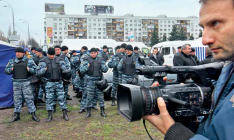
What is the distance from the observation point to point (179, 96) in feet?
4.14

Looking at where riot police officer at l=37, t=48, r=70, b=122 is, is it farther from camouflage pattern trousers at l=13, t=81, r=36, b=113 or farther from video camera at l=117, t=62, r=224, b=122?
video camera at l=117, t=62, r=224, b=122

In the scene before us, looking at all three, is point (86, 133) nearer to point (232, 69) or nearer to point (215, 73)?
point (215, 73)

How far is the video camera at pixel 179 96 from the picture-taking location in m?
1.20

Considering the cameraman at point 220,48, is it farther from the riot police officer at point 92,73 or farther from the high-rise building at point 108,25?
the high-rise building at point 108,25

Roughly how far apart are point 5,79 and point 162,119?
23.1 feet

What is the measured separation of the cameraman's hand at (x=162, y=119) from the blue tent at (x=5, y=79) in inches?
269

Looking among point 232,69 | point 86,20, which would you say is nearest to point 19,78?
point 232,69

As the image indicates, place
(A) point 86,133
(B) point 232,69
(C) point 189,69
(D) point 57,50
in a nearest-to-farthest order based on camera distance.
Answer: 1. (B) point 232,69
2. (C) point 189,69
3. (A) point 86,133
4. (D) point 57,50

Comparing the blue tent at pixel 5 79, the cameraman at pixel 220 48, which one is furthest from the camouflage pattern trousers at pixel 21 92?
the cameraman at pixel 220 48

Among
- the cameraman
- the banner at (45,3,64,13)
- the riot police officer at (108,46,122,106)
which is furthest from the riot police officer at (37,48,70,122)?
the banner at (45,3,64,13)

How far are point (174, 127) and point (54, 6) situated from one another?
82.7 meters

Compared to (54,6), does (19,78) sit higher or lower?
lower

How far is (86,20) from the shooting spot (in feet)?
281

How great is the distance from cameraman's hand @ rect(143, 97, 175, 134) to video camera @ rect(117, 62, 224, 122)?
79mm
